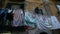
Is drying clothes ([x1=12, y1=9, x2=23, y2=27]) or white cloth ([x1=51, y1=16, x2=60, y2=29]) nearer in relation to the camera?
drying clothes ([x1=12, y1=9, x2=23, y2=27])

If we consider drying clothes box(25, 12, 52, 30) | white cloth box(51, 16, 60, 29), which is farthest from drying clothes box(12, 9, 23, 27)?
white cloth box(51, 16, 60, 29)

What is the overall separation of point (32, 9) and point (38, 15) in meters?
0.33

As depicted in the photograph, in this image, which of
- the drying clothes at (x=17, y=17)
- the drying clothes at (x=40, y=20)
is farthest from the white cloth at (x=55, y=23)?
the drying clothes at (x=17, y=17)

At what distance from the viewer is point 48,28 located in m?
3.55

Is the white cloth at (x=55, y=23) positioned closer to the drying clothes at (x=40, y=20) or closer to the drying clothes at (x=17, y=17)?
the drying clothes at (x=40, y=20)

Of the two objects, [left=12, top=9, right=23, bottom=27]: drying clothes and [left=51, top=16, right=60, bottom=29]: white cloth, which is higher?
[left=12, top=9, right=23, bottom=27]: drying clothes

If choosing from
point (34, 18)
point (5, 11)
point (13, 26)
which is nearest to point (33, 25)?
point (34, 18)

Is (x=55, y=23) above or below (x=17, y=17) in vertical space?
below

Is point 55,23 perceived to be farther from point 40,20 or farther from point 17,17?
point 17,17

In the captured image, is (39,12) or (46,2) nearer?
(39,12)

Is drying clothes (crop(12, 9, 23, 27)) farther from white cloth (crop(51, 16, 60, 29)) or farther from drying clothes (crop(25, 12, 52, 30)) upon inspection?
white cloth (crop(51, 16, 60, 29))

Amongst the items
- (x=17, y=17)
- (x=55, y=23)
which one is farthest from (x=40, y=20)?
(x=17, y=17)

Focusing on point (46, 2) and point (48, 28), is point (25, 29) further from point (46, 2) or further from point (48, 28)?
point (46, 2)

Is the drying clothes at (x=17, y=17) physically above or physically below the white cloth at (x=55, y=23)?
above
